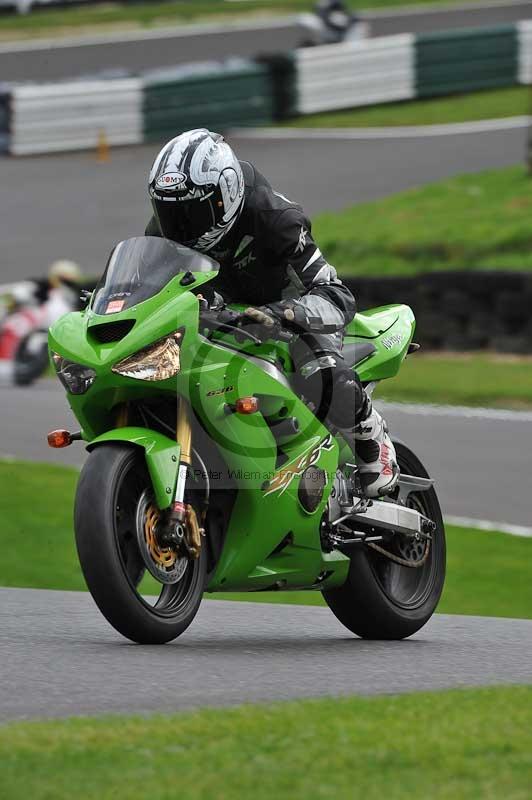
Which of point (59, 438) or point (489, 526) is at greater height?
point (59, 438)

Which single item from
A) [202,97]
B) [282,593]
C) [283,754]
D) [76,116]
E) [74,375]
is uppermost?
[74,375]

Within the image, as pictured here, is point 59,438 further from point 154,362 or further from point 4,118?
point 4,118

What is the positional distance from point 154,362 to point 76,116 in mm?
21001

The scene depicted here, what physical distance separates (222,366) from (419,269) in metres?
12.0

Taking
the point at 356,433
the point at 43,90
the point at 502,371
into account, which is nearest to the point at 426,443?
the point at 502,371

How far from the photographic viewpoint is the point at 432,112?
90.9 feet

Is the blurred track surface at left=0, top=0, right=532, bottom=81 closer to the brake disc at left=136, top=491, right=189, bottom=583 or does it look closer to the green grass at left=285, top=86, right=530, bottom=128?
the green grass at left=285, top=86, right=530, bottom=128

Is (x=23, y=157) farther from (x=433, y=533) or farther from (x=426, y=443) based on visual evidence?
(x=433, y=533)

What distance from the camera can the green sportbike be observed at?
529 centimetres

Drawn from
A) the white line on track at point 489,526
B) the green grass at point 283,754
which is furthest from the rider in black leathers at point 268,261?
the white line on track at point 489,526

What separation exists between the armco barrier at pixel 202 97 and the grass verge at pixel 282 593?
15.6 m

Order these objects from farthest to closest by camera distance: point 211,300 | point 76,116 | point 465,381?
point 76,116 → point 465,381 → point 211,300

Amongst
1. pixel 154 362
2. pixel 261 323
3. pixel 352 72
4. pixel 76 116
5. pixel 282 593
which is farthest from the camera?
pixel 352 72

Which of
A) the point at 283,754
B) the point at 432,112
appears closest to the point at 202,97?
the point at 432,112
